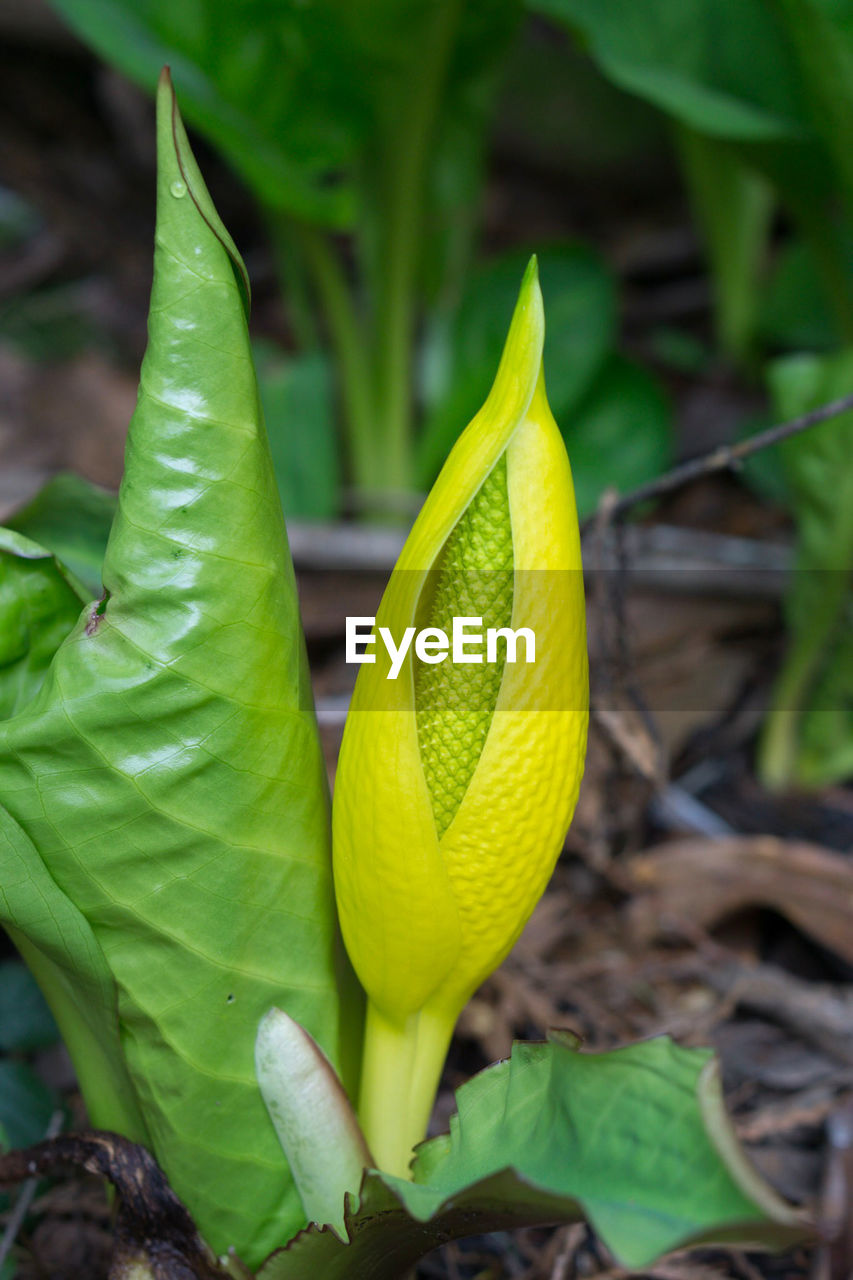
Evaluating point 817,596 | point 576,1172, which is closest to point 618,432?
point 817,596

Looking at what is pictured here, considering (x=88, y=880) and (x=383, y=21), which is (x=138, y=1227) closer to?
(x=88, y=880)

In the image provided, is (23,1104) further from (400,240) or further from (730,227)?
(730,227)

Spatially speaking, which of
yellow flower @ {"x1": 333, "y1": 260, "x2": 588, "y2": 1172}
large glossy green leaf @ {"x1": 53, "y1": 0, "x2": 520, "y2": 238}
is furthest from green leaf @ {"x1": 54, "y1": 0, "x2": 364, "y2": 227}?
yellow flower @ {"x1": 333, "y1": 260, "x2": 588, "y2": 1172}

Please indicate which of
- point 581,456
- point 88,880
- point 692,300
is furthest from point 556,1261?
Result: point 692,300

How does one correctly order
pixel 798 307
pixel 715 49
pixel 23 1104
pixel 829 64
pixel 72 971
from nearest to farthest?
pixel 72 971
pixel 23 1104
pixel 829 64
pixel 715 49
pixel 798 307

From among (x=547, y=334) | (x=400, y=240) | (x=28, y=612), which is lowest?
(x=28, y=612)

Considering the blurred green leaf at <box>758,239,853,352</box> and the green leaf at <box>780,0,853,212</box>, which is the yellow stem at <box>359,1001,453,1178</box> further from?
the blurred green leaf at <box>758,239,853,352</box>

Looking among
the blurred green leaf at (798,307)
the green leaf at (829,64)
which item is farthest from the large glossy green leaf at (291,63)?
the blurred green leaf at (798,307)
